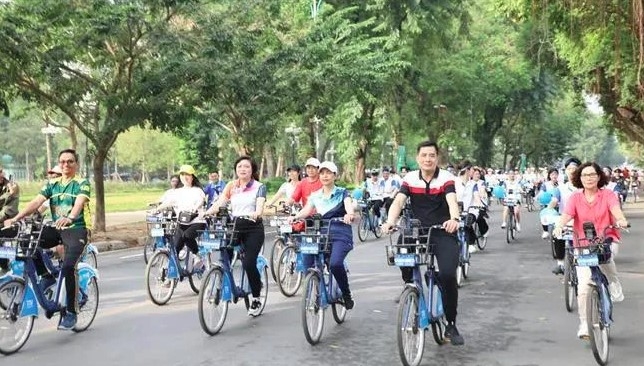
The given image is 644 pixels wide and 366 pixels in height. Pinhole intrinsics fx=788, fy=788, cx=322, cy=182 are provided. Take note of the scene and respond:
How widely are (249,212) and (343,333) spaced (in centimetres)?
173

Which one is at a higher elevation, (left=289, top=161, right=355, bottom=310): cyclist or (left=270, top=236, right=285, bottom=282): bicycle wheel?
(left=289, top=161, right=355, bottom=310): cyclist

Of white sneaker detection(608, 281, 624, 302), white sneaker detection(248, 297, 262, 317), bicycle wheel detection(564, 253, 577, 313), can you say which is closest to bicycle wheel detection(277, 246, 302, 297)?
white sneaker detection(248, 297, 262, 317)

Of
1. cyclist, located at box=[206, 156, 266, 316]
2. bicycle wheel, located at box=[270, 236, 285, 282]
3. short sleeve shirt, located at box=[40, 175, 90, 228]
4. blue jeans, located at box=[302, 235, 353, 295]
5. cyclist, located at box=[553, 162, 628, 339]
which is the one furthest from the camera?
bicycle wheel, located at box=[270, 236, 285, 282]

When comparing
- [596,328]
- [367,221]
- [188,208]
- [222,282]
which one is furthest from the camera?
[367,221]

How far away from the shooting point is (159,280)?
973 cm

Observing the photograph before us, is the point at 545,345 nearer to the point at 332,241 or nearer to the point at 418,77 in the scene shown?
the point at 332,241

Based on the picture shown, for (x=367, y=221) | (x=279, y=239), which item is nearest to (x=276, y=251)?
(x=279, y=239)

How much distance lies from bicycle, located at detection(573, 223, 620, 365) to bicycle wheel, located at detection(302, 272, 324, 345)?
2.39m

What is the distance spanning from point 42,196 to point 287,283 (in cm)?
389

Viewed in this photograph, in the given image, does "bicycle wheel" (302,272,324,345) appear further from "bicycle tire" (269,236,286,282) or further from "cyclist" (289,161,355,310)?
"bicycle tire" (269,236,286,282)

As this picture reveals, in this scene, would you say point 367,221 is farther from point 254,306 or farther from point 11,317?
point 11,317

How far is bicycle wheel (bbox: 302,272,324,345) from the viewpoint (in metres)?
7.23

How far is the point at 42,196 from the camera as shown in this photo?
302 inches

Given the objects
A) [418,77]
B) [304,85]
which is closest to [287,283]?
[304,85]
